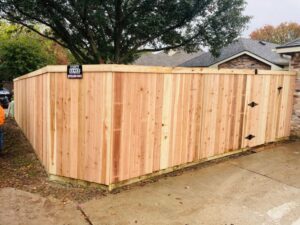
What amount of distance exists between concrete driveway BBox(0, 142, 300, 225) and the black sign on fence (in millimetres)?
1771

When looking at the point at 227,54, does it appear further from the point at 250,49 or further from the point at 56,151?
the point at 56,151

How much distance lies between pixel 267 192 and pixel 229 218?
3.59 feet

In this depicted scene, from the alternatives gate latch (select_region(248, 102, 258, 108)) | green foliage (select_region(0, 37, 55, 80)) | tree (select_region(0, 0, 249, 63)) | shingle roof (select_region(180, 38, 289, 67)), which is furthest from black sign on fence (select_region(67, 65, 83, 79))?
green foliage (select_region(0, 37, 55, 80))

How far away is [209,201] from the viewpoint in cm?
394

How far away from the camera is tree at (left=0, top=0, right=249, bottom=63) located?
10008 millimetres

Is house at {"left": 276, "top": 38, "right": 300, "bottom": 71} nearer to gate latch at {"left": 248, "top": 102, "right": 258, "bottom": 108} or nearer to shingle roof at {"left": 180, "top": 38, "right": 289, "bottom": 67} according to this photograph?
gate latch at {"left": 248, "top": 102, "right": 258, "bottom": 108}

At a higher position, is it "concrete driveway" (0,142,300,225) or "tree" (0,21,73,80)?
"tree" (0,21,73,80)

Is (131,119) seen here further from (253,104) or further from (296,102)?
(296,102)

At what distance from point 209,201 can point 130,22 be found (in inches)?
316

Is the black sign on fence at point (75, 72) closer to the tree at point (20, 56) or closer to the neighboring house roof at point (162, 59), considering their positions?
the tree at point (20, 56)

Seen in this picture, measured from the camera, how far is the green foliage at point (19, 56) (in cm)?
1781

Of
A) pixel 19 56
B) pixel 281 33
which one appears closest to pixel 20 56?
pixel 19 56

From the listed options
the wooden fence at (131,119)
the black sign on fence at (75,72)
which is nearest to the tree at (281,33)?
the wooden fence at (131,119)

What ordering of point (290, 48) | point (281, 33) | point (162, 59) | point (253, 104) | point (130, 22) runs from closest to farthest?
point (253, 104) < point (290, 48) < point (130, 22) < point (162, 59) < point (281, 33)
